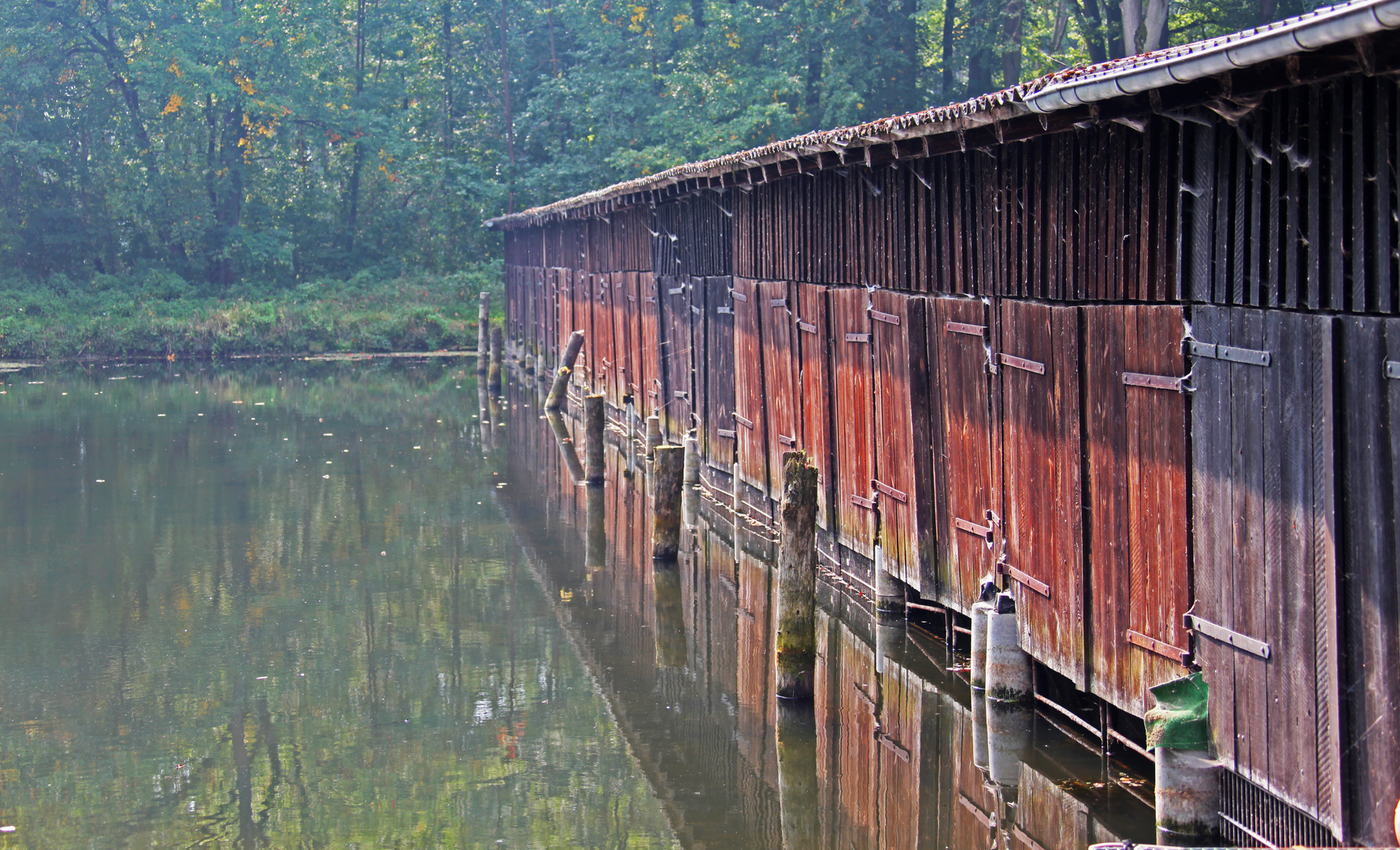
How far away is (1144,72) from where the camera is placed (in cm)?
669

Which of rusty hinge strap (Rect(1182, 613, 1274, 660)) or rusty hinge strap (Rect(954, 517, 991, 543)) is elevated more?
rusty hinge strap (Rect(954, 517, 991, 543))

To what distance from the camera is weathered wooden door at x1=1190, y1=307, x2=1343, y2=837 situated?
20.8ft

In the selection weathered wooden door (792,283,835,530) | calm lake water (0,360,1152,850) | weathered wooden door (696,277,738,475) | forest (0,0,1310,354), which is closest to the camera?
calm lake water (0,360,1152,850)

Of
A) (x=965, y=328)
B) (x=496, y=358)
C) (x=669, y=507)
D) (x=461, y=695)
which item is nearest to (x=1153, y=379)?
(x=965, y=328)

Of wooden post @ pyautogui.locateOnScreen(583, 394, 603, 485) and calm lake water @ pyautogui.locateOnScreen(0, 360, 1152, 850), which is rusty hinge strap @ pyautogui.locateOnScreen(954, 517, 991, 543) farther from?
wooden post @ pyautogui.locateOnScreen(583, 394, 603, 485)

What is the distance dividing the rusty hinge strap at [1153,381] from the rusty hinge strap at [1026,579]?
1.66 m

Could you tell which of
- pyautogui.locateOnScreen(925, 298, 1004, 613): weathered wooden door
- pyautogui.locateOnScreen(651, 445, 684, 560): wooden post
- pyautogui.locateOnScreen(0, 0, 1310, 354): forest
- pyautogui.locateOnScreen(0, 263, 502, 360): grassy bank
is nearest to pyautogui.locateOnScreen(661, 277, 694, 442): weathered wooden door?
pyautogui.locateOnScreen(651, 445, 684, 560): wooden post

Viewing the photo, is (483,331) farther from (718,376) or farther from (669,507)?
(669,507)

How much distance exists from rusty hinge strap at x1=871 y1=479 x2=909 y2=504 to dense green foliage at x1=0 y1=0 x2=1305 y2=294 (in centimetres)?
3345

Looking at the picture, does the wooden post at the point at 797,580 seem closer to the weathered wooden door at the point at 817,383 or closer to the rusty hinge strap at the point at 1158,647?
the rusty hinge strap at the point at 1158,647

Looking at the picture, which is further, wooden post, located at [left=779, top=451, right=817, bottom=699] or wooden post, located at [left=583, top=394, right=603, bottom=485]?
wooden post, located at [left=583, top=394, right=603, bottom=485]

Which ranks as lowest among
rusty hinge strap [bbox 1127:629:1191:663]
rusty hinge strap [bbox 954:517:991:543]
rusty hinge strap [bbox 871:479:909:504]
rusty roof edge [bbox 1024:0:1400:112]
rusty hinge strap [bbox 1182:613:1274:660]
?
rusty hinge strap [bbox 1127:629:1191:663]

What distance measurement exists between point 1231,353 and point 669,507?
8.04m

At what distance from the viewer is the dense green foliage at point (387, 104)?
47.4 metres
